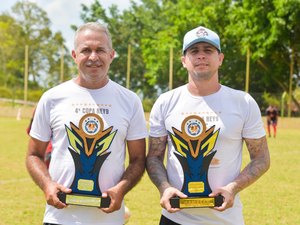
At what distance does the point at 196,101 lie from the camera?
4273mm

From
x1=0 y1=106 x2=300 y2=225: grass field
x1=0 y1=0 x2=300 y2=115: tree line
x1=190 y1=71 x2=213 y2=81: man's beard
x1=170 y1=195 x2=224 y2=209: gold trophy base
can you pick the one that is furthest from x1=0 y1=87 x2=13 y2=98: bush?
x1=170 y1=195 x2=224 y2=209: gold trophy base

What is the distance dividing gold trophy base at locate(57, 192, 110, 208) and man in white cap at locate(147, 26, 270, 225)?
42 cm

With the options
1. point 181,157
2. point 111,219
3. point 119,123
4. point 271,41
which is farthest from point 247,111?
point 271,41

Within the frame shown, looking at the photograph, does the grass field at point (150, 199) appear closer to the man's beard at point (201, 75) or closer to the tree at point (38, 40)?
the man's beard at point (201, 75)

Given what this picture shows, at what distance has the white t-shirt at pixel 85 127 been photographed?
Answer: 4148mm

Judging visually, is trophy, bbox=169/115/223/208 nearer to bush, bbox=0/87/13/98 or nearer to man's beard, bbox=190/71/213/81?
man's beard, bbox=190/71/213/81

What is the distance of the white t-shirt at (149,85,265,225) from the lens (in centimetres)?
421

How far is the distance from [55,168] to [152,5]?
7121 cm

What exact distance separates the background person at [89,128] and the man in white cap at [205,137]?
0.25m

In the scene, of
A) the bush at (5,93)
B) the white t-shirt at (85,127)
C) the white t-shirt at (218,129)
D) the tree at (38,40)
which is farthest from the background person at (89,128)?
the tree at (38,40)

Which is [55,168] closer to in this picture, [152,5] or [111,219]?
[111,219]

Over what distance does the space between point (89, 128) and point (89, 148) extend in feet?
0.45

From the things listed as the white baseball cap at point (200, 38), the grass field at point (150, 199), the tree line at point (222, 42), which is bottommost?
the grass field at point (150, 199)

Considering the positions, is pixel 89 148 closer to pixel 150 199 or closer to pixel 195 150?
pixel 195 150
